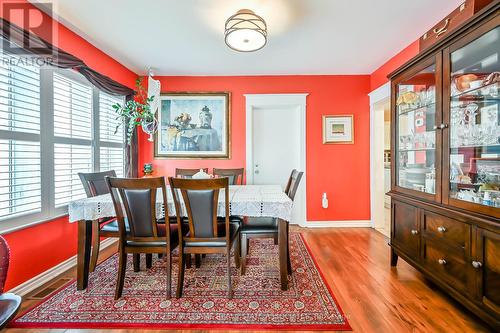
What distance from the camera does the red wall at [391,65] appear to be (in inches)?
109

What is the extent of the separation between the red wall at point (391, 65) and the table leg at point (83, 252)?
153 inches

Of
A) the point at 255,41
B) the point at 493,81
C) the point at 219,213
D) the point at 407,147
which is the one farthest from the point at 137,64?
the point at 493,81

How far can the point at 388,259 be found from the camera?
8.52 feet

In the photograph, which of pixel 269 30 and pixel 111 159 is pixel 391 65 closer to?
pixel 269 30

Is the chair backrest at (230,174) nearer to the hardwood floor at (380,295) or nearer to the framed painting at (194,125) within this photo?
the framed painting at (194,125)

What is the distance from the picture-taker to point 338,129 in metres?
3.81

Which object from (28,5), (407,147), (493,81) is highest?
(28,5)

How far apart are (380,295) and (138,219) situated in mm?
2084

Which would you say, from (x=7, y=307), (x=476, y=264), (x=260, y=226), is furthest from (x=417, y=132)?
(x=7, y=307)

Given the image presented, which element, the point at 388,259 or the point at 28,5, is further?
the point at 388,259

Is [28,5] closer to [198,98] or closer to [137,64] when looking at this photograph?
[137,64]

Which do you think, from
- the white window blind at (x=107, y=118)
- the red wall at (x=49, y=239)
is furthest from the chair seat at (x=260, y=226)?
the white window blind at (x=107, y=118)

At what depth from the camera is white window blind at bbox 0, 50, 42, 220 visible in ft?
6.05

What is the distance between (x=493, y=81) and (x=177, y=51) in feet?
10.0
